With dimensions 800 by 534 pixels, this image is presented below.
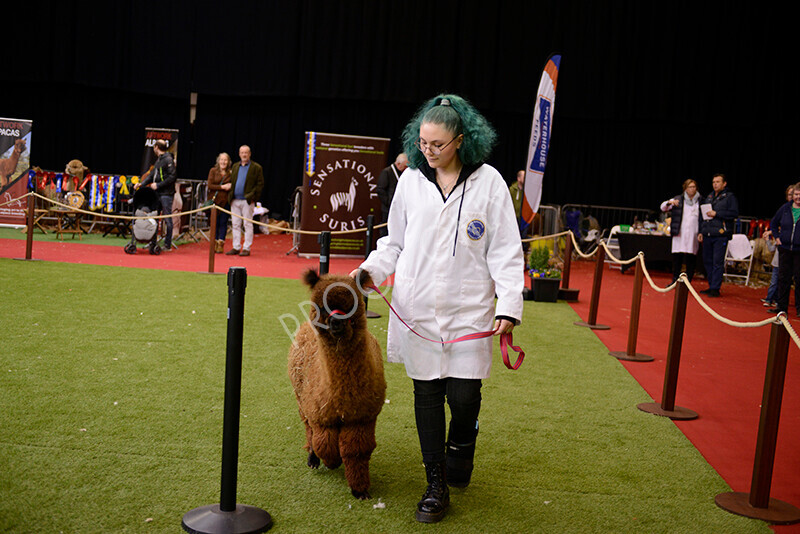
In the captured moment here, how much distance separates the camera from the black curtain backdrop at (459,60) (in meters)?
18.7

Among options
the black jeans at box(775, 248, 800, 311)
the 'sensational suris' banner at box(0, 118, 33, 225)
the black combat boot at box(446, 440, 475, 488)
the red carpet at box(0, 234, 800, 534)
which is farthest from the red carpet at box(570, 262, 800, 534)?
the 'sensational suris' banner at box(0, 118, 33, 225)

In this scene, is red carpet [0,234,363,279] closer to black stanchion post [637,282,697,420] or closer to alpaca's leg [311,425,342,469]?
black stanchion post [637,282,697,420]

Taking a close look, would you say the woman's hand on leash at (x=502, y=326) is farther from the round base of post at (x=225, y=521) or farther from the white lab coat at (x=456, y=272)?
the round base of post at (x=225, y=521)

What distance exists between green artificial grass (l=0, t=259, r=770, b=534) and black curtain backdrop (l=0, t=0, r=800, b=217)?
13588 millimetres

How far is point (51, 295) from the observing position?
7.86 metres

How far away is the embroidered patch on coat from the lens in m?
3.13

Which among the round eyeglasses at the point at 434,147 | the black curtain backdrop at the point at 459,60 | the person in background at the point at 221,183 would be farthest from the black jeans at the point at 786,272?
the black curtain backdrop at the point at 459,60

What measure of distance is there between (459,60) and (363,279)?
55.8 feet

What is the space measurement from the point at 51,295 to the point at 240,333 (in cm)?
598

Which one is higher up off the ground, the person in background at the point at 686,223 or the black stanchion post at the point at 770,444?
the person in background at the point at 686,223

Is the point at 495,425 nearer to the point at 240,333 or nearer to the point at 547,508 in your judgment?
the point at 547,508

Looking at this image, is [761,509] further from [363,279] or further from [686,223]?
[686,223]

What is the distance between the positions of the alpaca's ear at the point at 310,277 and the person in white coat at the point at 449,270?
0.28 metres

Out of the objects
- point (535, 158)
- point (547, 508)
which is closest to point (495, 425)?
point (547, 508)
